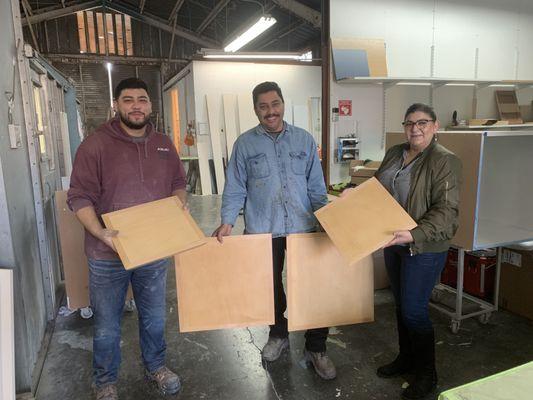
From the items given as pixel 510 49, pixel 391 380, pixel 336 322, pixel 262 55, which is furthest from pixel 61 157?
pixel 510 49

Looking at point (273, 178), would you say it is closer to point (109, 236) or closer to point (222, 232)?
point (222, 232)

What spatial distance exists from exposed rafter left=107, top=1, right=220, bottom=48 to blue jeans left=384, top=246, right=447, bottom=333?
11.5 metres

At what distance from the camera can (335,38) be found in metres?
4.44

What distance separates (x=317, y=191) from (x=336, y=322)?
66 centimetres

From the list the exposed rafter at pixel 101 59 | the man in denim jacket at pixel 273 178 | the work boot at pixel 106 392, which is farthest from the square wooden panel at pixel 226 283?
the exposed rafter at pixel 101 59

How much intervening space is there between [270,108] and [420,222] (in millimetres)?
857

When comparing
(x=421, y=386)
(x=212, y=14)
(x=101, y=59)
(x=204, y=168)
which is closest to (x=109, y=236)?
(x=421, y=386)

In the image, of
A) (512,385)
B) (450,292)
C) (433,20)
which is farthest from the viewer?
(433,20)

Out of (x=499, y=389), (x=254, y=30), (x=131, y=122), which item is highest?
(x=254, y=30)

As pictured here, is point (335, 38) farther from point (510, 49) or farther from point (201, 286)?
point (201, 286)

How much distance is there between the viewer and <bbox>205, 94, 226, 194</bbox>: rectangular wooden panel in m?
7.84

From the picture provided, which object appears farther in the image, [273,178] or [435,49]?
[435,49]

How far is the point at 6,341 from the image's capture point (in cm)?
151

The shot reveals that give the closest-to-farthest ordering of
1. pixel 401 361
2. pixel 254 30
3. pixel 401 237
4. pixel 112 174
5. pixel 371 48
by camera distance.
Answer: pixel 401 237
pixel 112 174
pixel 401 361
pixel 371 48
pixel 254 30
